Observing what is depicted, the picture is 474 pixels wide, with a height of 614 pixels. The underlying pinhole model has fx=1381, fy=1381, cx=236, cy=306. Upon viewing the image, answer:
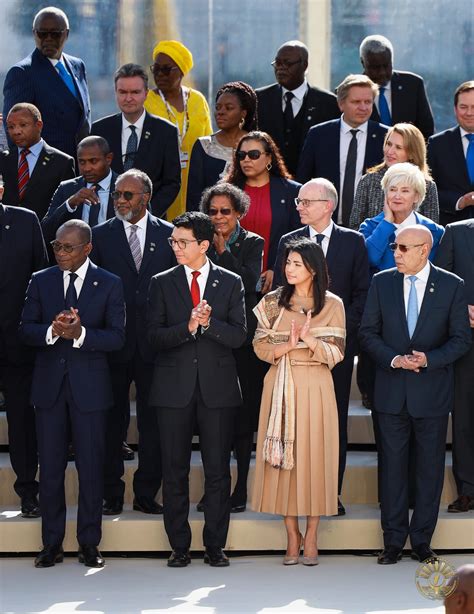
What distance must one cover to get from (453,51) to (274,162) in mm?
3768

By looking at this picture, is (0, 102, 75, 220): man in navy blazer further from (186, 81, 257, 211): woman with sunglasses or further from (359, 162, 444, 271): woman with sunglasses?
(359, 162, 444, 271): woman with sunglasses

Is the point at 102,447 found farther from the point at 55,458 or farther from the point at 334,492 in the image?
the point at 334,492

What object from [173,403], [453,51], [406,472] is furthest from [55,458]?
[453,51]

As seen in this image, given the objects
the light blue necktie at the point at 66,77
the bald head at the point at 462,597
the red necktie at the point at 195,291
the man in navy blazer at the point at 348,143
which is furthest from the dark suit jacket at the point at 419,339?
the bald head at the point at 462,597

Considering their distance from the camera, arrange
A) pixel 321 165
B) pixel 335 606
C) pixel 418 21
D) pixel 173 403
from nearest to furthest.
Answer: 1. pixel 335 606
2. pixel 173 403
3. pixel 321 165
4. pixel 418 21

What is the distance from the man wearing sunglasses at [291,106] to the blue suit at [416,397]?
8.05 feet

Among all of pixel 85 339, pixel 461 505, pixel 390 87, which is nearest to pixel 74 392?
pixel 85 339

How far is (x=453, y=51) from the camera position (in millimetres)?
11266

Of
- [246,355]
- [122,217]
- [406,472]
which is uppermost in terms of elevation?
[122,217]

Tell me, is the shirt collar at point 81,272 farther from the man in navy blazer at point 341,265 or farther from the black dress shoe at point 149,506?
the black dress shoe at point 149,506

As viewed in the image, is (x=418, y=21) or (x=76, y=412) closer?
(x=76, y=412)

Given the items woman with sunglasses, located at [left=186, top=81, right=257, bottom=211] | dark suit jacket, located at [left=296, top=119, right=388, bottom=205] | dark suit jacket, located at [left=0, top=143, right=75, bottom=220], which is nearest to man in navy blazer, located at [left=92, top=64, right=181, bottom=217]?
woman with sunglasses, located at [left=186, top=81, right=257, bottom=211]

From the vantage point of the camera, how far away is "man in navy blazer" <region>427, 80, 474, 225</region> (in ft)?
28.4

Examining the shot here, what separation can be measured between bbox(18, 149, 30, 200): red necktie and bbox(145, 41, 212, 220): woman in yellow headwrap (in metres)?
1.10
